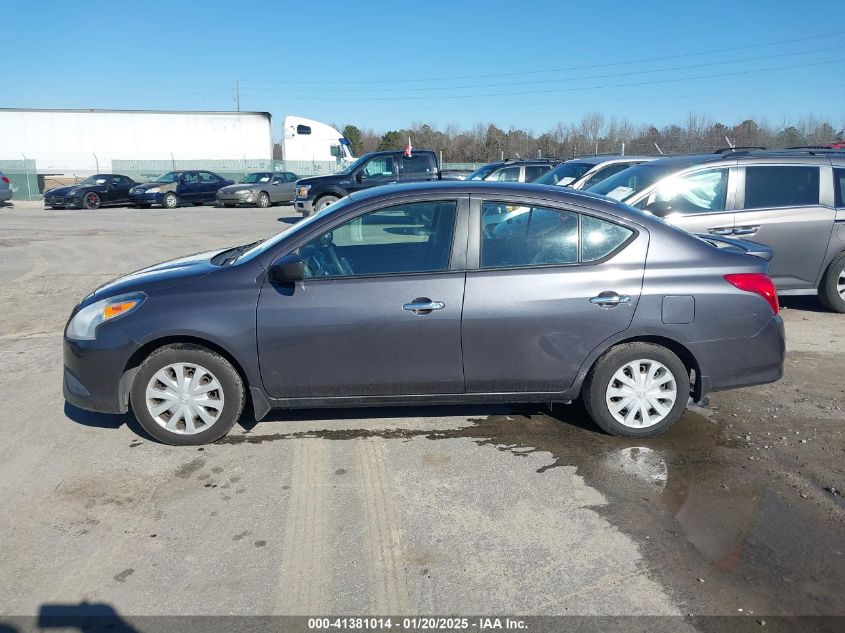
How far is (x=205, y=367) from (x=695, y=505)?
2.98 metres

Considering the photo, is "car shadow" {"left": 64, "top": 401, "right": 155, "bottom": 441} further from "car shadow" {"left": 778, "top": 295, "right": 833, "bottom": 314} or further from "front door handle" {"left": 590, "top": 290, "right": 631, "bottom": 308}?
"car shadow" {"left": 778, "top": 295, "right": 833, "bottom": 314}

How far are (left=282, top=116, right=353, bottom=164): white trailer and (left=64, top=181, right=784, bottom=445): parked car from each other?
31.9m

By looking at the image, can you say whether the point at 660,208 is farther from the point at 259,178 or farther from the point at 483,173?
the point at 259,178

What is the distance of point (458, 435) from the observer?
4652 millimetres

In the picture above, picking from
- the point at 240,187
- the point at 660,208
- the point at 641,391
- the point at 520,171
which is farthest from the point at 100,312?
the point at 240,187

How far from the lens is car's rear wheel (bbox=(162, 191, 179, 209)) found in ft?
89.4

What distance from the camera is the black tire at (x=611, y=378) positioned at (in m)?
4.49

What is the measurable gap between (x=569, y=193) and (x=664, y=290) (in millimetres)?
878

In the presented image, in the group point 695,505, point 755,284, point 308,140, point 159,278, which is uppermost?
point 308,140

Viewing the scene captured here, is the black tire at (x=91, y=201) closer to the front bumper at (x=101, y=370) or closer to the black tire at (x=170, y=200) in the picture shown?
the black tire at (x=170, y=200)

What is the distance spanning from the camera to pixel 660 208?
7504 mm

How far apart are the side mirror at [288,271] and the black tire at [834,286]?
621cm

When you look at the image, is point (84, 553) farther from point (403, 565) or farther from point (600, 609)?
point (600, 609)

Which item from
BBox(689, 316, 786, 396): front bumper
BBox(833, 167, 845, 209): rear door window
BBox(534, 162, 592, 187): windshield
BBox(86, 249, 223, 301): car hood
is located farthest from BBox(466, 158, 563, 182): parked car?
BBox(86, 249, 223, 301): car hood
